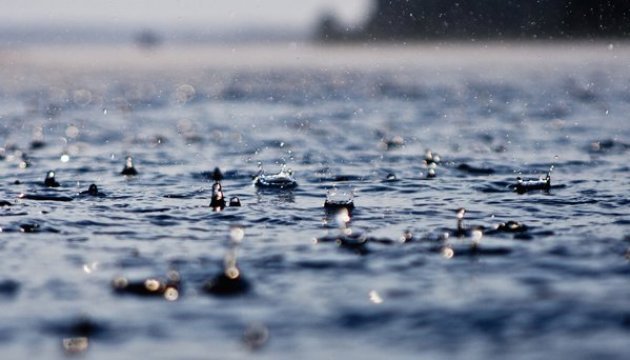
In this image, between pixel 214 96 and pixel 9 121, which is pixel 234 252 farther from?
pixel 214 96

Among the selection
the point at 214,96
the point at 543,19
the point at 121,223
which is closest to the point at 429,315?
the point at 121,223

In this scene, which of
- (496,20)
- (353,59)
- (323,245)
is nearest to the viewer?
(323,245)

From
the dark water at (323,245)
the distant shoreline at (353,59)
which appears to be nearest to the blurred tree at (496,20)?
the distant shoreline at (353,59)

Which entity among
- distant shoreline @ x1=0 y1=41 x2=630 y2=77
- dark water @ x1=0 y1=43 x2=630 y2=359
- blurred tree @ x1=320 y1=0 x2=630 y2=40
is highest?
blurred tree @ x1=320 y1=0 x2=630 y2=40

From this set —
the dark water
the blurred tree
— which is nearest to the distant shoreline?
the blurred tree

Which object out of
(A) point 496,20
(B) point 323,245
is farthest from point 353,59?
(B) point 323,245

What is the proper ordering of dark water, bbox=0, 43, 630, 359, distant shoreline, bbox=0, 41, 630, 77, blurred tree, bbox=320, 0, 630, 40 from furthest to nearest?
1. blurred tree, bbox=320, 0, 630, 40
2. distant shoreline, bbox=0, 41, 630, 77
3. dark water, bbox=0, 43, 630, 359

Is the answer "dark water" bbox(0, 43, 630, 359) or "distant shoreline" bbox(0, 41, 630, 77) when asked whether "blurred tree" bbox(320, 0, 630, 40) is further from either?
"dark water" bbox(0, 43, 630, 359)

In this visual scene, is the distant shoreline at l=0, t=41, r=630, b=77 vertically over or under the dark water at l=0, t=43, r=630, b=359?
over

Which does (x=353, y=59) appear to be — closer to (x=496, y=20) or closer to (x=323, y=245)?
(x=496, y=20)
